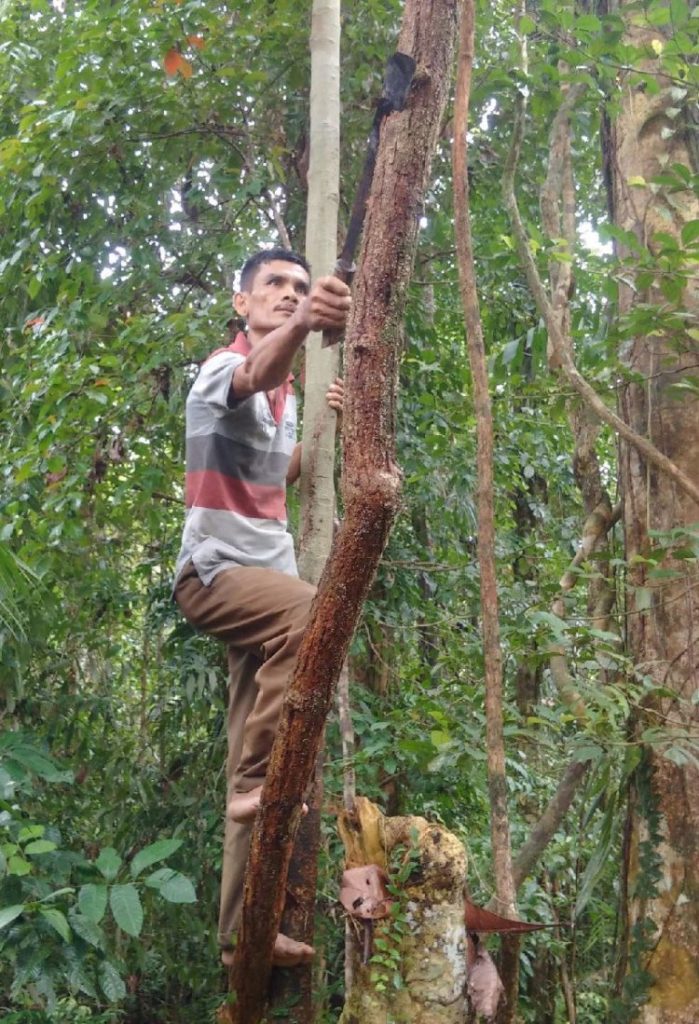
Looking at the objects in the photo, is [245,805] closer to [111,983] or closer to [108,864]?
[108,864]

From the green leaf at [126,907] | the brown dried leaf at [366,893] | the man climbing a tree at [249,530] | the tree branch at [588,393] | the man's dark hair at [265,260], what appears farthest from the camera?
the man's dark hair at [265,260]

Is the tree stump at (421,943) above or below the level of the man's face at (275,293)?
below

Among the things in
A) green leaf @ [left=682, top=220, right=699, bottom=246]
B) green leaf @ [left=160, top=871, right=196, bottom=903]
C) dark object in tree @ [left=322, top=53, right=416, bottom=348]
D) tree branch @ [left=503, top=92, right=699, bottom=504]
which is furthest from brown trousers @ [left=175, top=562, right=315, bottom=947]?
green leaf @ [left=682, top=220, right=699, bottom=246]

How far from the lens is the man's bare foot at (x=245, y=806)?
2.42 meters

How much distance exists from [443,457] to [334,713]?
1.29 m

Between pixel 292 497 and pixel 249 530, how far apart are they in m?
1.02

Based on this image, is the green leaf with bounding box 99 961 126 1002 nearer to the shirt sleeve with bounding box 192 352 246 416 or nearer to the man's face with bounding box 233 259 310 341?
the shirt sleeve with bounding box 192 352 246 416

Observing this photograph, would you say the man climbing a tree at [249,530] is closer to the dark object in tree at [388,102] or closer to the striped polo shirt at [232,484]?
the striped polo shirt at [232,484]

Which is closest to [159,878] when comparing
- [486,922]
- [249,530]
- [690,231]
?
[486,922]

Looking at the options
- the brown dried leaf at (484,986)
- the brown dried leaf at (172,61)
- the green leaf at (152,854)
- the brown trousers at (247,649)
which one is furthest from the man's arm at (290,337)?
the brown dried leaf at (172,61)

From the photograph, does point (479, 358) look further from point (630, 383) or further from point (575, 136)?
point (575, 136)

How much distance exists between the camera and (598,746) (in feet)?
8.74

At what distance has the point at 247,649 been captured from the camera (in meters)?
2.72

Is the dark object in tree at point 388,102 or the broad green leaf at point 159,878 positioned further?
the broad green leaf at point 159,878
